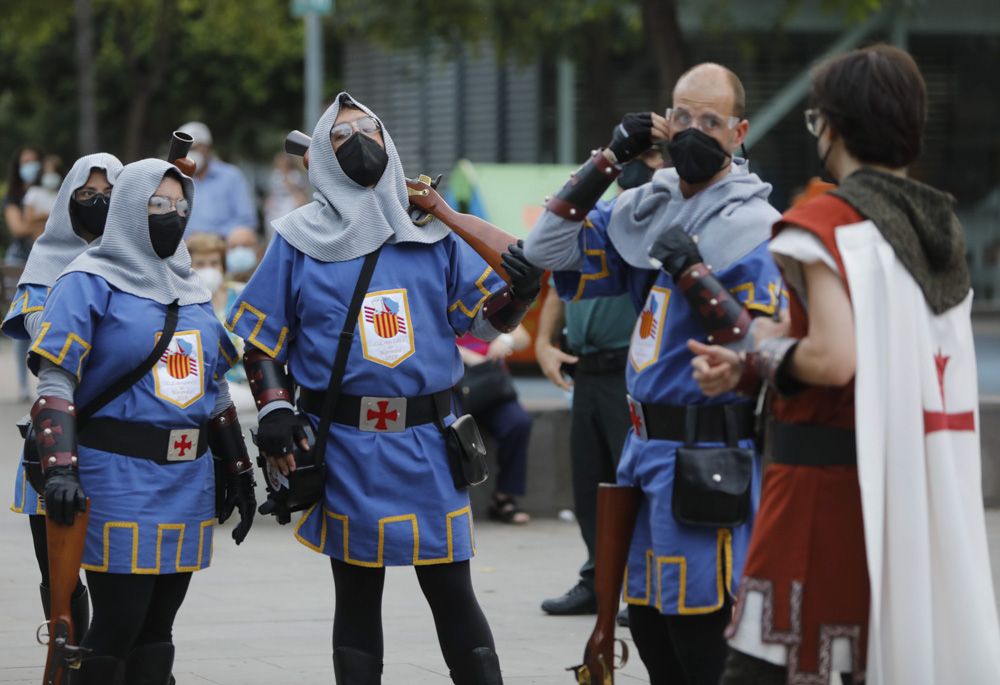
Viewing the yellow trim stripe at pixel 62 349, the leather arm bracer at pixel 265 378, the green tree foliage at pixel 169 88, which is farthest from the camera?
the green tree foliage at pixel 169 88

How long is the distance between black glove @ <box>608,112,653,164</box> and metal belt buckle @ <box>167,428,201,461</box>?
142cm

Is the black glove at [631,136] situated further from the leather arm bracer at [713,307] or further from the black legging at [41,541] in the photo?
the black legging at [41,541]

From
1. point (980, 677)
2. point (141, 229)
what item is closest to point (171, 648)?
point (141, 229)

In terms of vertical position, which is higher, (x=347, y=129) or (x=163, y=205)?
(x=347, y=129)

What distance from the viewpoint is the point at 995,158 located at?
2161cm

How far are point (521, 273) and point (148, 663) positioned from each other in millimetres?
1512

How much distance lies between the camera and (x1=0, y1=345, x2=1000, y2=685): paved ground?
611cm

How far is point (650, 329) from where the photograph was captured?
436 centimetres

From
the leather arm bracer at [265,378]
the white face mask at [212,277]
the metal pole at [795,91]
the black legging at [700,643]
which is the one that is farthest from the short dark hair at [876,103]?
the metal pole at [795,91]

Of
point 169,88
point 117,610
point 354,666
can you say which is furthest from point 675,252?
point 169,88

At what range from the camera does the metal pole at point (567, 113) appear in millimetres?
21344

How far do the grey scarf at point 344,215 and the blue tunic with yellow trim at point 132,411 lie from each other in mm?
449

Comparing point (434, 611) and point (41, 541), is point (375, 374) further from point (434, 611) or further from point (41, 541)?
point (41, 541)

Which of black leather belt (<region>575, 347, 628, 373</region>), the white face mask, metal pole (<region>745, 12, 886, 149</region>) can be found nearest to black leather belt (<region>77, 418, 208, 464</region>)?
black leather belt (<region>575, 347, 628, 373</region>)
